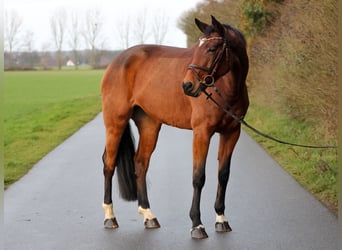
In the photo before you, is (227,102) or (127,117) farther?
(127,117)

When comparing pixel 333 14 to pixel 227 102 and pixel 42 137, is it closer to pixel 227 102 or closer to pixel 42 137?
pixel 227 102

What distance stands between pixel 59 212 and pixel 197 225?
181 cm

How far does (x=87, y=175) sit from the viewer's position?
31.9 ft

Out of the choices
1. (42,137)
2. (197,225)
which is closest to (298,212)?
(197,225)

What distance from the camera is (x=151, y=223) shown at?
6668 millimetres

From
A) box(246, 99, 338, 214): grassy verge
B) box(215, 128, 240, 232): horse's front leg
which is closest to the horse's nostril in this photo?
box(215, 128, 240, 232): horse's front leg

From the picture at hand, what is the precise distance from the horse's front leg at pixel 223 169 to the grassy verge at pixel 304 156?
141 cm

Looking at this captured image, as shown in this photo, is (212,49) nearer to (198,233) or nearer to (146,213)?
(198,233)

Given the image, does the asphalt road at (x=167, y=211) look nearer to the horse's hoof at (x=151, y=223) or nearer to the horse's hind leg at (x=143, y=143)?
the horse's hoof at (x=151, y=223)

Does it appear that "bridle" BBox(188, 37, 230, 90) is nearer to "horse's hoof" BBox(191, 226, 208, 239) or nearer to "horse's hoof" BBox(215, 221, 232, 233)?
"horse's hoof" BBox(191, 226, 208, 239)

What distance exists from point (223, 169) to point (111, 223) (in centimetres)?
127

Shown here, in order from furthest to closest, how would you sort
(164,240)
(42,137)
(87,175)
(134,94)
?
(42,137) → (87,175) → (134,94) → (164,240)

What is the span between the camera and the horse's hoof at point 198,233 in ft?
20.2

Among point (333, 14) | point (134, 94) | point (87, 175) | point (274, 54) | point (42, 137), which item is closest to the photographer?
point (134, 94)
